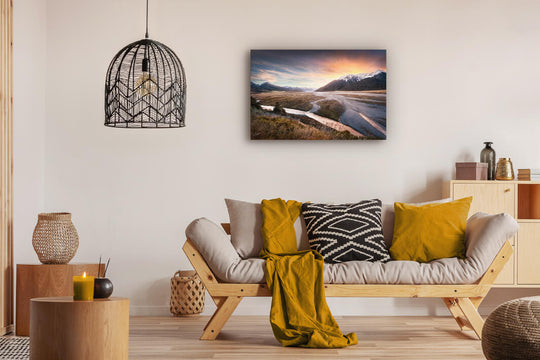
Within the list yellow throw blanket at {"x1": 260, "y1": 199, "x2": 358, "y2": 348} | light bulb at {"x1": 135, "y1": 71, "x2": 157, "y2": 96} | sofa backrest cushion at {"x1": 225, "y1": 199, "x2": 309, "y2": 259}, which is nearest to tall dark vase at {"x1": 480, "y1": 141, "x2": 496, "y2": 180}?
sofa backrest cushion at {"x1": 225, "y1": 199, "x2": 309, "y2": 259}

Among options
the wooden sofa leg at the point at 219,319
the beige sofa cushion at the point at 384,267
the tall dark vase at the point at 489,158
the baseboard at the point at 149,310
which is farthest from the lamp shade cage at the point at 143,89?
the tall dark vase at the point at 489,158

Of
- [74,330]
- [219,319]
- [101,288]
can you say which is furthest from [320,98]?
[74,330]

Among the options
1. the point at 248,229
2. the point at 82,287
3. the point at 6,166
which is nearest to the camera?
the point at 82,287

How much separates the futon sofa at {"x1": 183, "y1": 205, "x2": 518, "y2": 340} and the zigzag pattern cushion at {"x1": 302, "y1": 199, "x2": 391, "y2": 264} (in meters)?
0.25

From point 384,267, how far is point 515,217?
144 centimetres

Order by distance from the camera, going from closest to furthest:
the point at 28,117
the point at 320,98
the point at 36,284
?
1. the point at 36,284
2. the point at 28,117
3. the point at 320,98

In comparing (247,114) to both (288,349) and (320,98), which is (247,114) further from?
(288,349)

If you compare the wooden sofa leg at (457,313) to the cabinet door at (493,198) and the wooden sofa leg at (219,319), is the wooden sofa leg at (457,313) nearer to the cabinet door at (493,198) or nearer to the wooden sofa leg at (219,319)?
the cabinet door at (493,198)

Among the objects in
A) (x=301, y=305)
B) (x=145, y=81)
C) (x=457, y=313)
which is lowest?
(x=457, y=313)

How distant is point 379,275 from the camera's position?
12.9 feet

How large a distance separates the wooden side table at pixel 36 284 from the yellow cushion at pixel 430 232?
213 centimetres

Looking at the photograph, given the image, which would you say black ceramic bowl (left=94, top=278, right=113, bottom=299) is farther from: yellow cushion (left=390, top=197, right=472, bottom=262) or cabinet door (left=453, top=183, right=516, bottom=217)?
cabinet door (left=453, top=183, right=516, bottom=217)

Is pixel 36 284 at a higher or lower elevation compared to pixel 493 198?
lower

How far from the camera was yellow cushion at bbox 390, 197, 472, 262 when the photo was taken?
4215 millimetres
